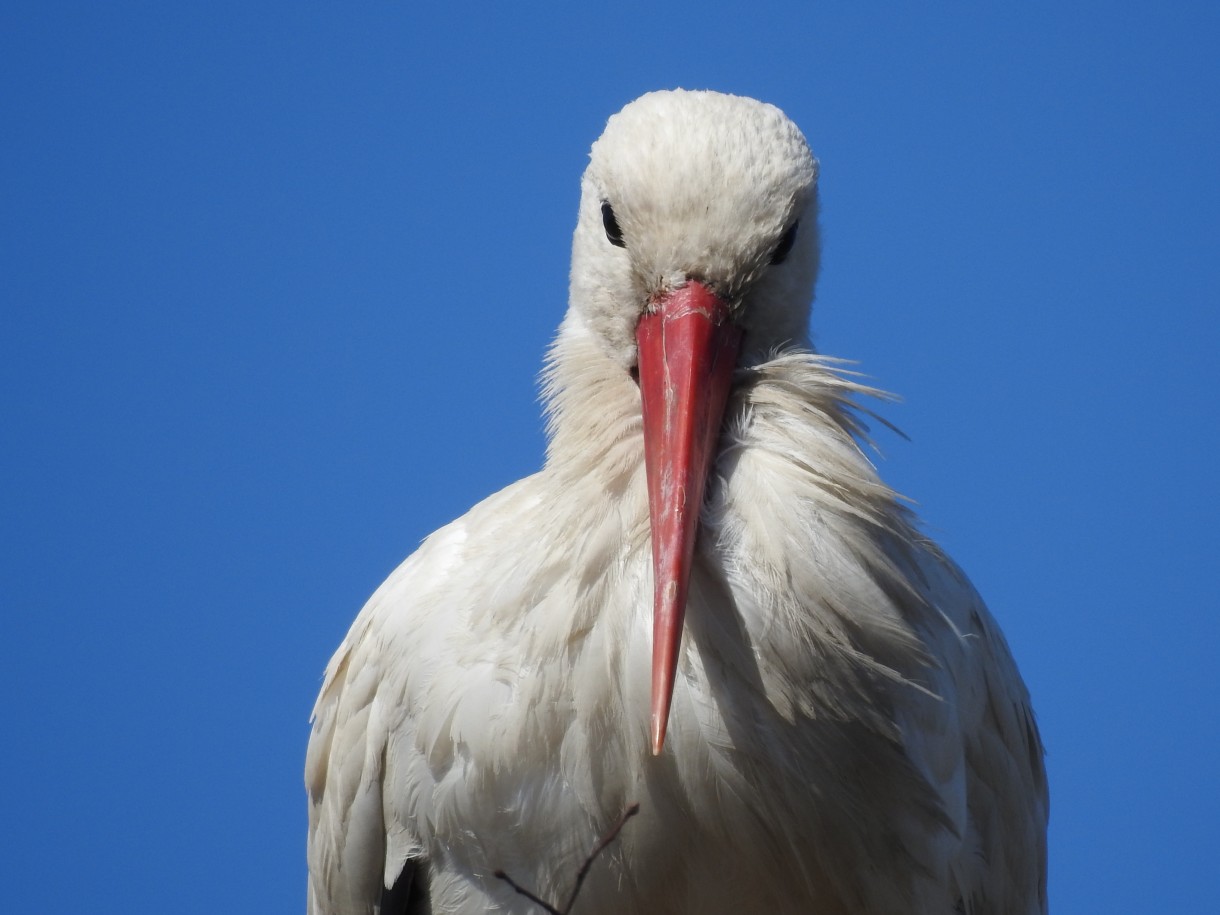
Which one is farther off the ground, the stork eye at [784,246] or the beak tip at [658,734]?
the stork eye at [784,246]

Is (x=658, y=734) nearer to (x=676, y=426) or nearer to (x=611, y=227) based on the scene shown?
(x=676, y=426)

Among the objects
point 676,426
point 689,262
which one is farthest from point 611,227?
point 676,426

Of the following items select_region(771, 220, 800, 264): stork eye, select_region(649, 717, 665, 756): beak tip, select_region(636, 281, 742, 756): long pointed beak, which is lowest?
select_region(649, 717, 665, 756): beak tip

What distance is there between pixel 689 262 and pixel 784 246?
160mm

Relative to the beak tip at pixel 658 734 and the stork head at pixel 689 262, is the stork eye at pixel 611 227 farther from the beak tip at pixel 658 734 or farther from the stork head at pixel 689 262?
the beak tip at pixel 658 734

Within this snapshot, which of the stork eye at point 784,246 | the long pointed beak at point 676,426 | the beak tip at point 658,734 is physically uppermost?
the stork eye at point 784,246

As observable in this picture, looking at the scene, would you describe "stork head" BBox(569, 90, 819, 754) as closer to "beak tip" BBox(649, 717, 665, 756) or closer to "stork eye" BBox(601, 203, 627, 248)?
"stork eye" BBox(601, 203, 627, 248)

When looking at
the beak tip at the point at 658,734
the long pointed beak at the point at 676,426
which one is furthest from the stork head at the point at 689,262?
the beak tip at the point at 658,734

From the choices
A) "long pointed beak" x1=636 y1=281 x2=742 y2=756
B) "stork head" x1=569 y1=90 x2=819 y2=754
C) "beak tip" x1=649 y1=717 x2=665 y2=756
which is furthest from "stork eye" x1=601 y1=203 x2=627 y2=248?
"beak tip" x1=649 y1=717 x2=665 y2=756

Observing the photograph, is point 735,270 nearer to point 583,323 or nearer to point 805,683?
point 583,323

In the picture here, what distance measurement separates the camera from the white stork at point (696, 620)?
153 cm

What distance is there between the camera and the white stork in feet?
5.01

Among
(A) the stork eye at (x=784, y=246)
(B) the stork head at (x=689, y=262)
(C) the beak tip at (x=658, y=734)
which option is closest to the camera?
(C) the beak tip at (x=658, y=734)

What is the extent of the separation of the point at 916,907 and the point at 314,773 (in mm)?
975
